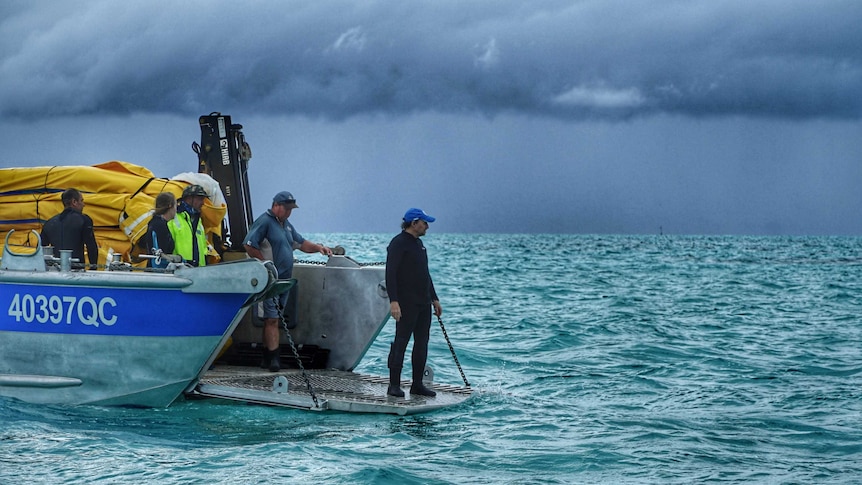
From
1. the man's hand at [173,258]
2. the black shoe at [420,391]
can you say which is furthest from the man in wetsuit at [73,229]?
the black shoe at [420,391]

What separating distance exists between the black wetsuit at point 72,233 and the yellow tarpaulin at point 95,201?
38cm

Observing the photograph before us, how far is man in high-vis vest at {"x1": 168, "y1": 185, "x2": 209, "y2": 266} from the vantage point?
10219 mm

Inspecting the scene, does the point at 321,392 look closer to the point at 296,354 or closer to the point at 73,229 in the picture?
the point at 296,354

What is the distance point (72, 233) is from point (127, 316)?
1125 mm

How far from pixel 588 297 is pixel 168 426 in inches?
910

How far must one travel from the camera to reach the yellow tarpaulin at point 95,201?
414 inches

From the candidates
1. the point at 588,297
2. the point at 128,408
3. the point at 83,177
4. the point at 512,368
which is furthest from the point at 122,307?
the point at 588,297

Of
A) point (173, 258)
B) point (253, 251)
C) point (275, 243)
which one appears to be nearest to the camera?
point (173, 258)

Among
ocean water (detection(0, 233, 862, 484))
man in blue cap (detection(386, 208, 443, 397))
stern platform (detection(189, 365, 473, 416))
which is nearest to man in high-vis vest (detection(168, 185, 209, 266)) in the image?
stern platform (detection(189, 365, 473, 416))

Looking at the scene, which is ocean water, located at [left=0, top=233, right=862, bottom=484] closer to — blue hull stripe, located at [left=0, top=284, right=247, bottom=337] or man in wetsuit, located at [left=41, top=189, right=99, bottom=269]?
blue hull stripe, located at [left=0, top=284, right=247, bottom=337]

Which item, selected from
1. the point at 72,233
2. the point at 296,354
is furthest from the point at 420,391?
the point at 72,233

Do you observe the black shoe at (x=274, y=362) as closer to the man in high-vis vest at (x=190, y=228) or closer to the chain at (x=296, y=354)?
the chain at (x=296, y=354)

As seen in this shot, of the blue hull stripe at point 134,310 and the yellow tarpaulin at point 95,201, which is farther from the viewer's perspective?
the yellow tarpaulin at point 95,201

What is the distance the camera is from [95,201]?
10.6 metres
